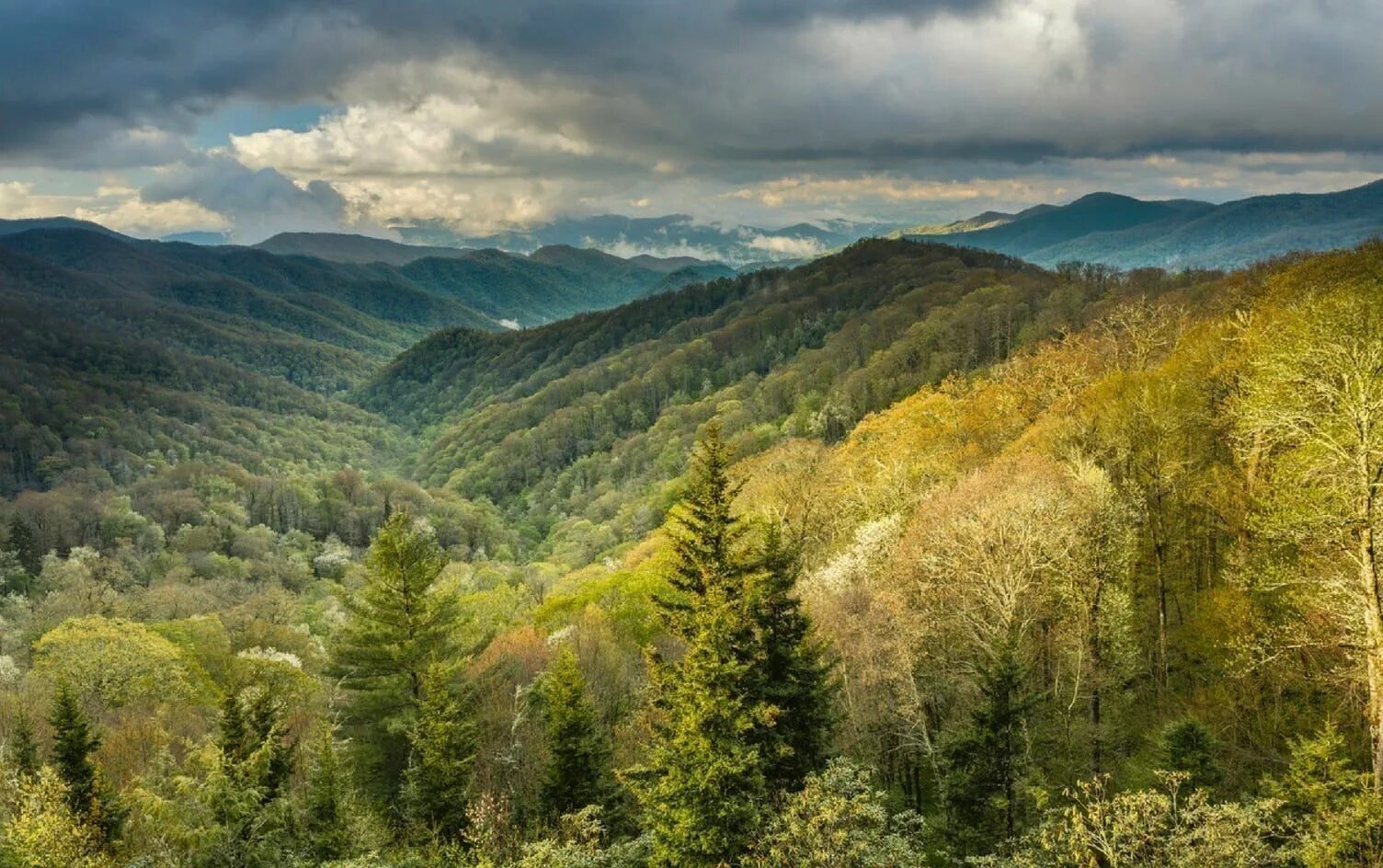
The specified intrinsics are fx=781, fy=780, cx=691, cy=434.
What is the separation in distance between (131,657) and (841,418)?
90.3 meters

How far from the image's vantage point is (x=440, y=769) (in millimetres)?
26078

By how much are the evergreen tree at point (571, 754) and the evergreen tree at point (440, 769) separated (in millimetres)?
2874

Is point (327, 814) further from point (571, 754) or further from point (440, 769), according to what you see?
point (571, 754)

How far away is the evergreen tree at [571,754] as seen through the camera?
90.0 ft

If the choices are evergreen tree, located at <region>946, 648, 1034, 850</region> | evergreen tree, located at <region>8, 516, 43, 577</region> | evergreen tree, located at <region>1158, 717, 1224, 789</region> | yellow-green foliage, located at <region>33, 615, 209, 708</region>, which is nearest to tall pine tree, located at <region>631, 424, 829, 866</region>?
evergreen tree, located at <region>946, 648, 1034, 850</region>

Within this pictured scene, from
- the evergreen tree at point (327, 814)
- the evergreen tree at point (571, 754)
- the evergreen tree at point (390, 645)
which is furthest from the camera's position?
the evergreen tree at point (390, 645)

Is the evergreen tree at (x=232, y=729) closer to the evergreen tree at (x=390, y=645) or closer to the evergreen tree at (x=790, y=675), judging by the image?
the evergreen tree at (x=390, y=645)

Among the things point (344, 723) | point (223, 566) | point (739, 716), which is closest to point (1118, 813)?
point (739, 716)

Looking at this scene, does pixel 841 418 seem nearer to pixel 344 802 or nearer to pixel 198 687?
→ pixel 198 687

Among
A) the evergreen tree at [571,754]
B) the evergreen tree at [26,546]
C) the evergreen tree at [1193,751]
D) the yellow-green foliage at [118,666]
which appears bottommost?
the evergreen tree at [26,546]

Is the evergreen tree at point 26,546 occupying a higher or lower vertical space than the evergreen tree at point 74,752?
lower

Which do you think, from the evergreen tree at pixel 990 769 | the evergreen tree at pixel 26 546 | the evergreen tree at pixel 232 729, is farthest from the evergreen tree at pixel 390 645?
the evergreen tree at pixel 26 546

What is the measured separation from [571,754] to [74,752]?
17424 millimetres

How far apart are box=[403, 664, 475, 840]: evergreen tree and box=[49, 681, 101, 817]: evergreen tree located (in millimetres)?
11044
